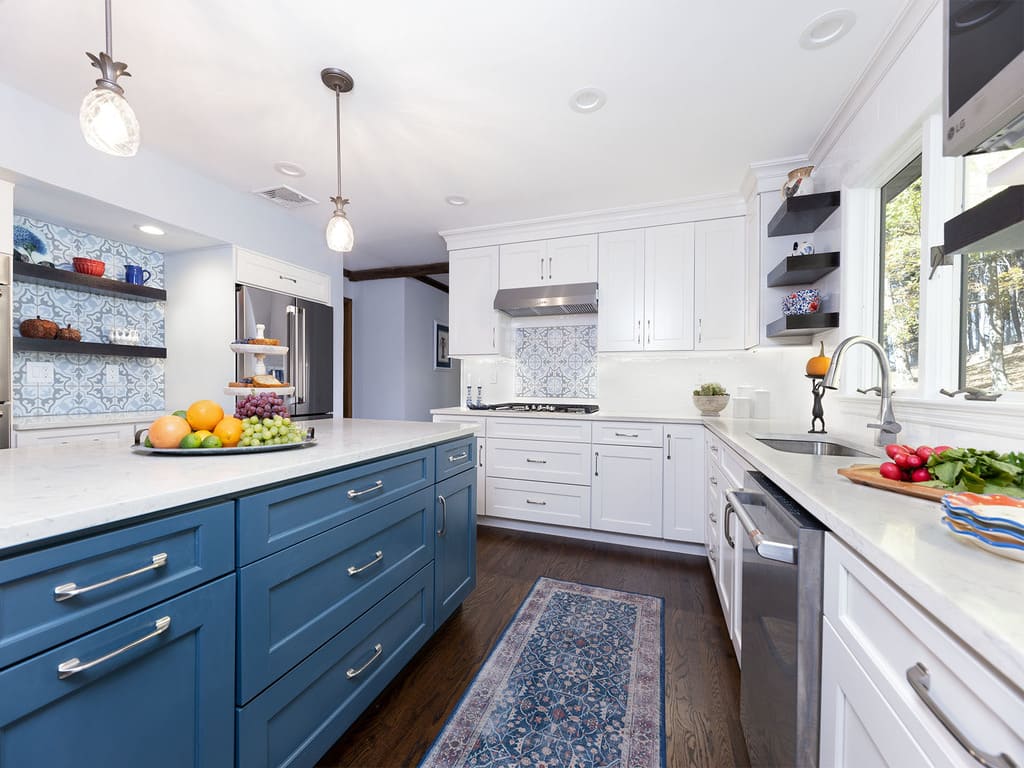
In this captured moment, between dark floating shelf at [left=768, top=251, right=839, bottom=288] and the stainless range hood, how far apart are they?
1317 mm

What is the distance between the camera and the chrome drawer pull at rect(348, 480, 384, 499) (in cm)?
136

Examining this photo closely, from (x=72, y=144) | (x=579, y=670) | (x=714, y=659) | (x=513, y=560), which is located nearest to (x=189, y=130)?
(x=72, y=144)

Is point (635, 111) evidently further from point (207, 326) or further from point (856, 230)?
point (207, 326)

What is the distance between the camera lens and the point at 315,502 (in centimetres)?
123

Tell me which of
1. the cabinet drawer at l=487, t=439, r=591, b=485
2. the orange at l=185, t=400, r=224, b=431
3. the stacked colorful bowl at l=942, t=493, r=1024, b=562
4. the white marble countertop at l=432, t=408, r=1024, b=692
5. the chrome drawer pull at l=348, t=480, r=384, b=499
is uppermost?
the orange at l=185, t=400, r=224, b=431

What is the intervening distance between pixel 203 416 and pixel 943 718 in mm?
1741

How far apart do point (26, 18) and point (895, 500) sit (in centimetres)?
330

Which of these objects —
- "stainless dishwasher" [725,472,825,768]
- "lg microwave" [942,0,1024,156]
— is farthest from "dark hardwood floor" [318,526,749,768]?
"lg microwave" [942,0,1024,156]

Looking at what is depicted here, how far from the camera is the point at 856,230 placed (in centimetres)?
216

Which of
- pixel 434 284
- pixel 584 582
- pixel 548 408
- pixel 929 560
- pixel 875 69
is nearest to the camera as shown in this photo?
pixel 929 560

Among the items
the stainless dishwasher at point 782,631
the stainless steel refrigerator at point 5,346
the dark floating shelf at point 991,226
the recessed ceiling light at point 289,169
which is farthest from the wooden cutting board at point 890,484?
the stainless steel refrigerator at point 5,346

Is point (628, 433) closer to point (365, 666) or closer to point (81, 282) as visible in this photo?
point (365, 666)

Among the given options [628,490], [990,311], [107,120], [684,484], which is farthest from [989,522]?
[628,490]

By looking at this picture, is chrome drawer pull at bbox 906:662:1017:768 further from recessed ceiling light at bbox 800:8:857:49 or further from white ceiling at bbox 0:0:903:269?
recessed ceiling light at bbox 800:8:857:49
